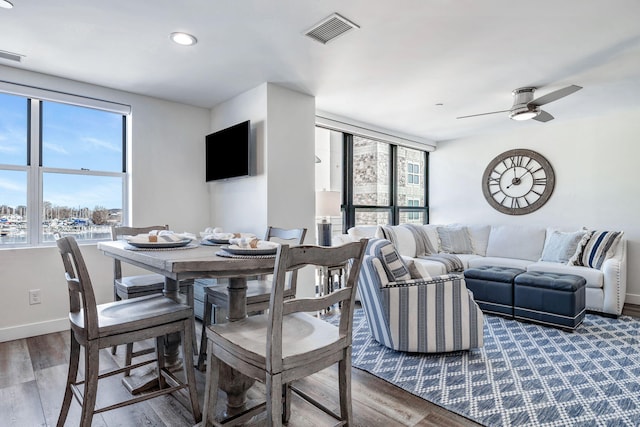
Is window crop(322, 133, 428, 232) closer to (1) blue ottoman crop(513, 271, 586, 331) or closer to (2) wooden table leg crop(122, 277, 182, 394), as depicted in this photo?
(1) blue ottoman crop(513, 271, 586, 331)

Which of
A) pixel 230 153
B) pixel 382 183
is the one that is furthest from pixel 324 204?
pixel 382 183

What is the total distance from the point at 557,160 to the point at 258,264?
502 centimetres

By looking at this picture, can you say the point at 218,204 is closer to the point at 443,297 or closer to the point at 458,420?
the point at 443,297

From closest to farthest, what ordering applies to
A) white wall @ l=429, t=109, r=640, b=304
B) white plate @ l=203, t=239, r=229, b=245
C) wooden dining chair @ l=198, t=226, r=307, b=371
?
white plate @ l=203, t=239, r=229, b=245, wooden dining chair @ l=198, t=226, r=307, b=371, white wall @ l=429, t=109, r=640, b=304

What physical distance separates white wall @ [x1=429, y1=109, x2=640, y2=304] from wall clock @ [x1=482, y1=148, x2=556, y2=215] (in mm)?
83

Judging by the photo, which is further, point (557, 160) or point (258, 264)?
point (557, 160)

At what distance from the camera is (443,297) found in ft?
8.44

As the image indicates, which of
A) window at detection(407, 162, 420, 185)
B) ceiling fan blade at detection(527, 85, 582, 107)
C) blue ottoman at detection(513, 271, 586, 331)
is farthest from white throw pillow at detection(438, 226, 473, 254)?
ceiling fan blade at detection(527, 85, 582, 107)

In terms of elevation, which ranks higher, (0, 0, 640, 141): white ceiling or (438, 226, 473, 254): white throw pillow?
(0, 0, 640, 141): white ceiling

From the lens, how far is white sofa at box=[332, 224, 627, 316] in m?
3.71

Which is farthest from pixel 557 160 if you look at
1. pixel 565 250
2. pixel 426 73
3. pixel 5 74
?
pixel 5 74

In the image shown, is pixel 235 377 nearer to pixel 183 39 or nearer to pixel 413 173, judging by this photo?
pixel 183 39

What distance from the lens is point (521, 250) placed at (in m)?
4.85

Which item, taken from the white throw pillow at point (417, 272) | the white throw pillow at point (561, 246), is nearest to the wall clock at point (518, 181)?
the white throw pillow at point (561, 246)
